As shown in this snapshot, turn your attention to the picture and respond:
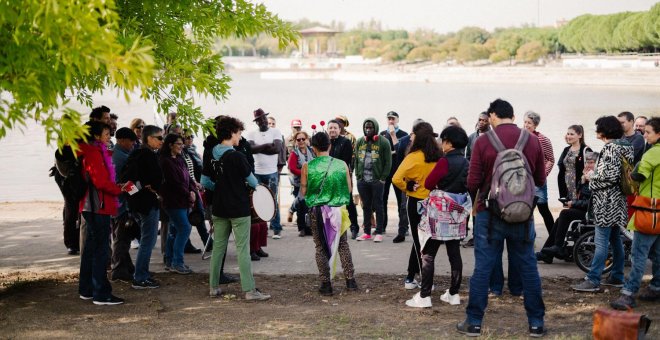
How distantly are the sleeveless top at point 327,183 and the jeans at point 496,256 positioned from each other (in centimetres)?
178

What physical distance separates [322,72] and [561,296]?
146 metres

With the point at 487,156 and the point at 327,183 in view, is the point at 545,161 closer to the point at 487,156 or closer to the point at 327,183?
the point at 327,183

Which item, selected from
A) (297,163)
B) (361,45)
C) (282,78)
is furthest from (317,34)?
(297,163)

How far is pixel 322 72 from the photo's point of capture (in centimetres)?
15275

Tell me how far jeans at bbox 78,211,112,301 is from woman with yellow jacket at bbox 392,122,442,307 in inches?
109

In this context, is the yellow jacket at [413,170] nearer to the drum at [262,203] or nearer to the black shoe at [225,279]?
the drum at [262,203]

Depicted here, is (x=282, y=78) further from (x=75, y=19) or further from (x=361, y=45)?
(x=75, y=19)

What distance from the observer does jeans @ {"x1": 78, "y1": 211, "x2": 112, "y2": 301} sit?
24.8 feet

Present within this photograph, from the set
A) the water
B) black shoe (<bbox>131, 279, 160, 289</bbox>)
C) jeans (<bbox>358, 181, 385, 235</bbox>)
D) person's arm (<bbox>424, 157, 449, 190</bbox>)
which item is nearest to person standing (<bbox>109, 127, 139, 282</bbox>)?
black shoe (<bbox>131, 279, 160, 289</bbox>)

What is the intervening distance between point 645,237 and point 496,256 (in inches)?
67.3

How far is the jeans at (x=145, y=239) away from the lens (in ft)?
27.6

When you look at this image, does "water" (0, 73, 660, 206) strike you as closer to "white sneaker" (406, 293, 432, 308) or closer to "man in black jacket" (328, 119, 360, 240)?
"man in black jacket" (328, 119, 360, 240)

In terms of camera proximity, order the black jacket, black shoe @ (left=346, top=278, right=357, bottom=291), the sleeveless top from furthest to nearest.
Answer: the black jacket < black shoe @ (left=346, top=278, right=357, bottom=291) < the sleeveless top

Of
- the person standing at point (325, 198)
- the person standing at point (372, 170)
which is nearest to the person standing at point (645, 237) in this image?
the person standing at point (325, 198)
